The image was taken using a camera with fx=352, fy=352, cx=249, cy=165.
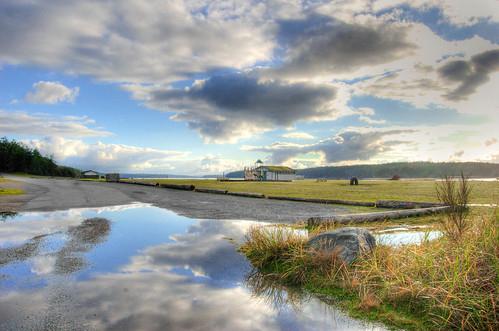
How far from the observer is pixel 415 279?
241 inches

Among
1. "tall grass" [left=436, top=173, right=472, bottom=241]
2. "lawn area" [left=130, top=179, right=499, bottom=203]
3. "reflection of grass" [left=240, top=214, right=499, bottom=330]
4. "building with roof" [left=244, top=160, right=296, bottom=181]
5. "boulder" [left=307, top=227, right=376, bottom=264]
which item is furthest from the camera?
"building with roof" [left=244, top=160, right=296, bottom=181]

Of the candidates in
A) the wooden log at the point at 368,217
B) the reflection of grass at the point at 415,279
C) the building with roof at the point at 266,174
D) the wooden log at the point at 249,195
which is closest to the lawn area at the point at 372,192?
the wooden log at the point at 368,217

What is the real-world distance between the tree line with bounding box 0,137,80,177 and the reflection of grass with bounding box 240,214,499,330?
419 feet

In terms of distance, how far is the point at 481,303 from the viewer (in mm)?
4980

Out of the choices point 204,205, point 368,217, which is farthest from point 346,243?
point 204,205

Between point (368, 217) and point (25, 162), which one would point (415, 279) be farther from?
point (25, 162)

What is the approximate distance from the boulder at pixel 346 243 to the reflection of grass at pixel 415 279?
0.18m

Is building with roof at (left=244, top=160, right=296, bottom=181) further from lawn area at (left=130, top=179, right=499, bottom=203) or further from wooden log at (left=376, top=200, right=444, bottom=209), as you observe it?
wooden log at (left=376, top=200, right=444, bottom=209)

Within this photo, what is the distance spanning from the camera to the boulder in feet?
24.6

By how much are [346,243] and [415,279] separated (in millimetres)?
1769

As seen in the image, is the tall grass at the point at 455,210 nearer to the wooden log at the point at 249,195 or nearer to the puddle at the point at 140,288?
the puddle at the point at 140,288

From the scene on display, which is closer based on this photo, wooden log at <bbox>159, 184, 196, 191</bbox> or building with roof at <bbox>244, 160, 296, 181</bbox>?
wooden log at <bbox>159, 184, 196, 191</bbox>

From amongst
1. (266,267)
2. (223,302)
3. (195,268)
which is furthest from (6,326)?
(266,267)

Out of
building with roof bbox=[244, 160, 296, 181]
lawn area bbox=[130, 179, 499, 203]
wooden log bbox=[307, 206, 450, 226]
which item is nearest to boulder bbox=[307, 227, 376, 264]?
wooden log bbox=[307, 206, 450, 226]
